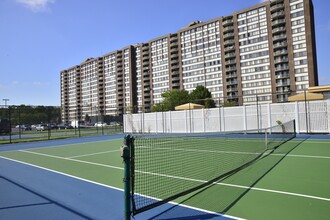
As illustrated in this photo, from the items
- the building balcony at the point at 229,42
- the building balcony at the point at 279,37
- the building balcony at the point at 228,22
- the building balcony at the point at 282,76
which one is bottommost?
the building balcony at the point at 282,76

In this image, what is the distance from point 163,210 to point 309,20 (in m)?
72.2

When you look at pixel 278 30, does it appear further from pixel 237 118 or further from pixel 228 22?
pixel 237 118

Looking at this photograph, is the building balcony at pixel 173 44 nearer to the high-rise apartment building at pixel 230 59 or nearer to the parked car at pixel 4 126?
the high-rise apartment building at pixel 230 59

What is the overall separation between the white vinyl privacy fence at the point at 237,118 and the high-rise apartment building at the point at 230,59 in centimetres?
1622

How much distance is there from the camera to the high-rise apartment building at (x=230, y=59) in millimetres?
63094

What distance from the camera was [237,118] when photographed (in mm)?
22203

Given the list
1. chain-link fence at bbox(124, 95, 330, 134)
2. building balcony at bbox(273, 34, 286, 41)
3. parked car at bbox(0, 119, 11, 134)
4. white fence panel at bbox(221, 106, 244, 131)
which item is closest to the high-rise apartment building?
building balcony at bbox(273, 34, 286, 41)

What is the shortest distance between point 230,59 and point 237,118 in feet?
190

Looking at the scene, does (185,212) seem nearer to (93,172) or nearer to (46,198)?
(46,198)

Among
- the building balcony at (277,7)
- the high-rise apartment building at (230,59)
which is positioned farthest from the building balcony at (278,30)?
the building balcony at (277,7)

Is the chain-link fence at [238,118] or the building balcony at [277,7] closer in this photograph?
the chain-link fence at [238,118]

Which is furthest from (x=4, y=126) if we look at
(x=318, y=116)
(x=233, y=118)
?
(x=318, y=116)

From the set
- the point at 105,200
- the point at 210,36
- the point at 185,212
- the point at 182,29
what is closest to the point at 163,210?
the point at 185,212

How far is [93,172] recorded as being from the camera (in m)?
8.01
